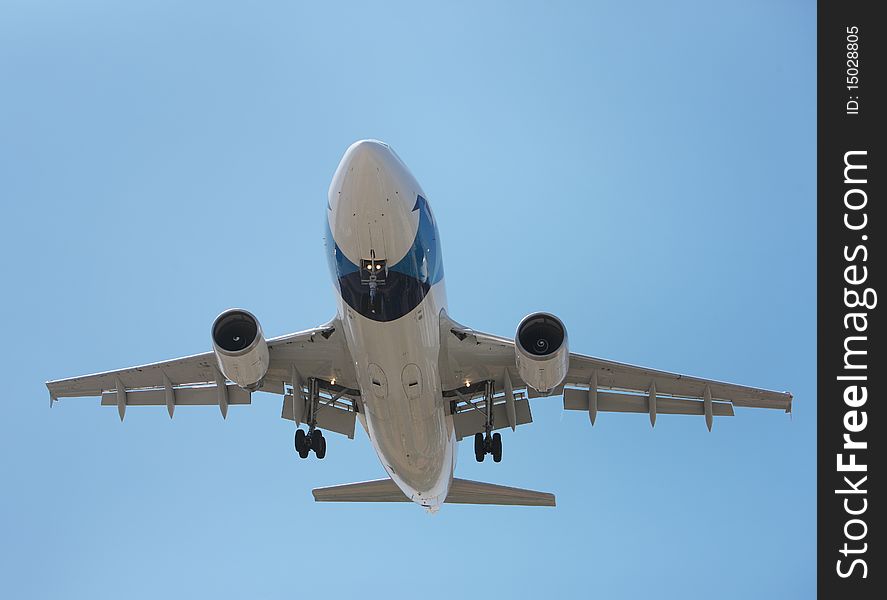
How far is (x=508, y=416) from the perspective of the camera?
2134 cm

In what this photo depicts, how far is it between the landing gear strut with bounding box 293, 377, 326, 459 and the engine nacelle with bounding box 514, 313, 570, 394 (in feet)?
15.0

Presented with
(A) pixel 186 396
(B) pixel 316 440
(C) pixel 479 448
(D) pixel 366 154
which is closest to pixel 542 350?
(C) pixel 479 448

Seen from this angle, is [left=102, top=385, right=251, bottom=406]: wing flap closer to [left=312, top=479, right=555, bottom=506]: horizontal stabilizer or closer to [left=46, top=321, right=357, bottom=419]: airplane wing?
[left=46, top=321, right=357, bottom=419]: airplane wing

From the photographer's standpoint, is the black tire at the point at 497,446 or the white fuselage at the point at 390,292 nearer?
the white fuselage at the point at 390,292

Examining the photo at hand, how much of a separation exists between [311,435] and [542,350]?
536cm

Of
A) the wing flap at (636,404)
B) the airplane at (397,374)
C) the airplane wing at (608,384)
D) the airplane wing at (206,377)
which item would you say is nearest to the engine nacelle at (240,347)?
the airplane at (397,374)

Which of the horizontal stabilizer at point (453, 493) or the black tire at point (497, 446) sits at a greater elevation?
the black tire at point (497, 446)

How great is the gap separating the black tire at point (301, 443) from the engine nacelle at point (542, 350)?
5084 mm

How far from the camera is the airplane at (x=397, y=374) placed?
1700cm

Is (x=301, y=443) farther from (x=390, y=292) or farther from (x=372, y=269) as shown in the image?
(x=372, y=269)

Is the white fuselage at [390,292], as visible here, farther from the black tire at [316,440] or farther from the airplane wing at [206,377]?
the black tire at [316,440]

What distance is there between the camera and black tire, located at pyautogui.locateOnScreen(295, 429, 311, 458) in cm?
2081
